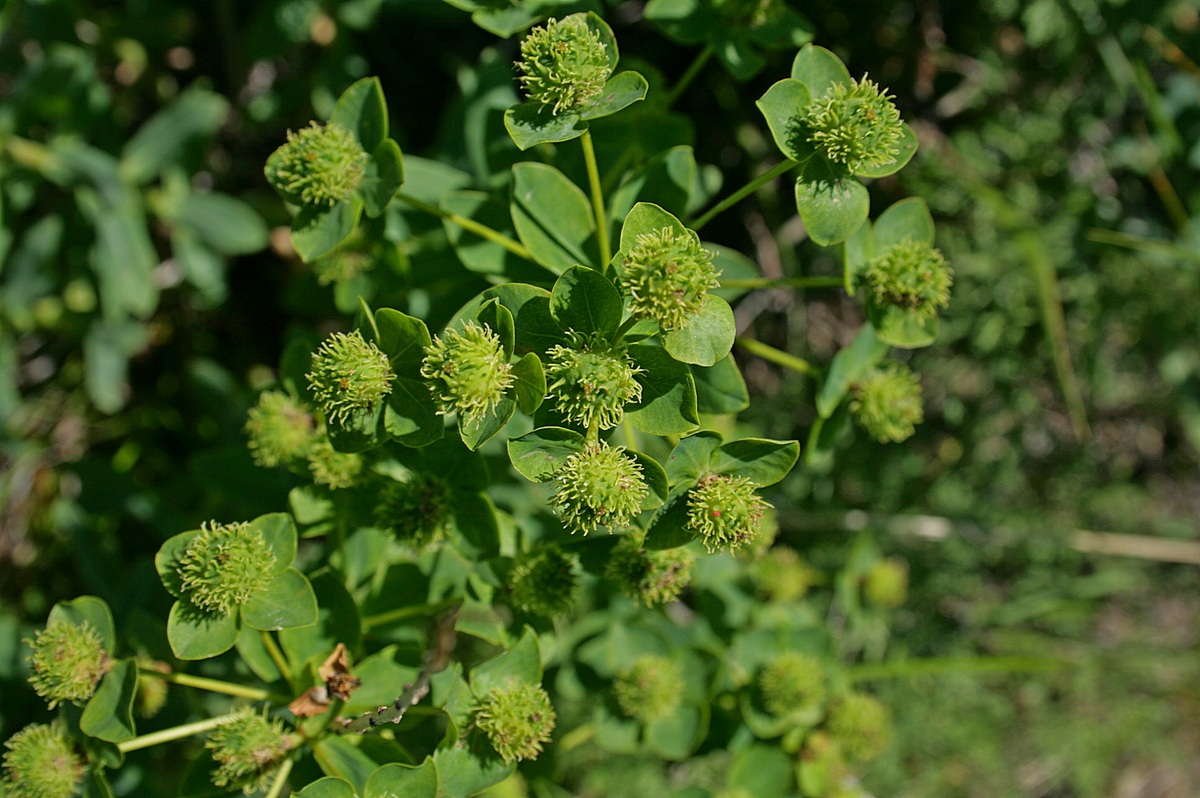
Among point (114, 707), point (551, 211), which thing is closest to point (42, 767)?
point (114, 707)

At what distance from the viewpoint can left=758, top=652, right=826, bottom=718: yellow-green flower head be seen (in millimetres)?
Result: 2479

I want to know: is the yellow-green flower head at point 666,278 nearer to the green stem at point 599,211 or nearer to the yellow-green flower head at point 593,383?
the yellow-green flower head at point 593,383

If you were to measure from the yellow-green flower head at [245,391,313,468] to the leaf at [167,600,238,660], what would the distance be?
13.9 inches

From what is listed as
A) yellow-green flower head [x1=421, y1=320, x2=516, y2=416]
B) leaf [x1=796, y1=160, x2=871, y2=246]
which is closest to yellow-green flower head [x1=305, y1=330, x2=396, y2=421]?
yellow-green flower head [x1=421, y1=320, x2=516, y2=416]

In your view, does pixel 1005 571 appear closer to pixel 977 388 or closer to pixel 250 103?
pixel 977 388

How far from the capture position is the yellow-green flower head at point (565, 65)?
1.73m

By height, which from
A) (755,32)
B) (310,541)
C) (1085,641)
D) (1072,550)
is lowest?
(1085,641)

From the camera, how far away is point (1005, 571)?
154 inches

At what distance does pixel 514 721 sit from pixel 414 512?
485 mm

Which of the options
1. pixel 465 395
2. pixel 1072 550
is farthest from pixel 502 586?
pixel 1072 550

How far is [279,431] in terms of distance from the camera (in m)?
2.03

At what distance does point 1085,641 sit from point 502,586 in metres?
3.22

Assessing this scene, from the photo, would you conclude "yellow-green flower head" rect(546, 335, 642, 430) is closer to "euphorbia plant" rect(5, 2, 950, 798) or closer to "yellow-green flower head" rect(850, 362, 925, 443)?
"euphorbia plant" rect(5, 2, 950, 798)

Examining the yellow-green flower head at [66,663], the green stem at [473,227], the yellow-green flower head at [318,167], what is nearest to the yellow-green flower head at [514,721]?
the yellow-green flower head at [66,663]
